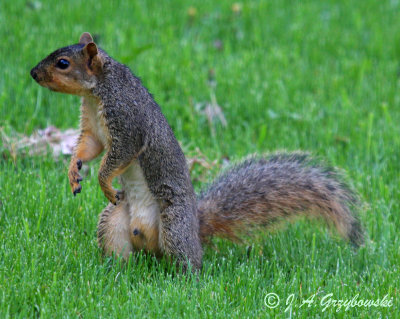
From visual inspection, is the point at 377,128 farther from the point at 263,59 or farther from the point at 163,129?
the point at 163,129

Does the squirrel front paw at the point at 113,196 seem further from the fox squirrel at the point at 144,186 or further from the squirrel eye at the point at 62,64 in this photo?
the squirrel eye at the point at 62,64

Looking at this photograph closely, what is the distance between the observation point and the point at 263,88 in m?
5.28

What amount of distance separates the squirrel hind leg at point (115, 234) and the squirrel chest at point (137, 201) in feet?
0.08

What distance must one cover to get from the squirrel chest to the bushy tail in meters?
0.29

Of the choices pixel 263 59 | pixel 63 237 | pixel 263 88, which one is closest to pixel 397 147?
pixel 263 88

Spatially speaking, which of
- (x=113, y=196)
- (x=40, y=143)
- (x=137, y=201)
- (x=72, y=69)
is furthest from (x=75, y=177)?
(x=40, y=143)

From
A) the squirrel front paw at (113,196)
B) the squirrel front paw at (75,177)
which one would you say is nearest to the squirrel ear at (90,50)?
the squirrel front paw at (75,177)

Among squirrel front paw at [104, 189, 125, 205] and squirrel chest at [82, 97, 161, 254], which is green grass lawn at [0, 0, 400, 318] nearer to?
squirrel chest at [82, 97, 161, 254]

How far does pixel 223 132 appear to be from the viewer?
189 inches

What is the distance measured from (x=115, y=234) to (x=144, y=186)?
256mm

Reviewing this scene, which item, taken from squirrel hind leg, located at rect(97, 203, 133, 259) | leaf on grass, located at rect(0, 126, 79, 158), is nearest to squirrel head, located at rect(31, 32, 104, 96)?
squirrel hind leg, located at rect(97, 203, 133, 259)

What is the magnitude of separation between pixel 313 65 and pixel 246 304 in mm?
3332

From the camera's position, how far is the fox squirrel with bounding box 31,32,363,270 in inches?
Answer: 122

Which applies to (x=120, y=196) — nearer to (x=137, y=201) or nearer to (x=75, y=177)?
(x=137, y=201)
